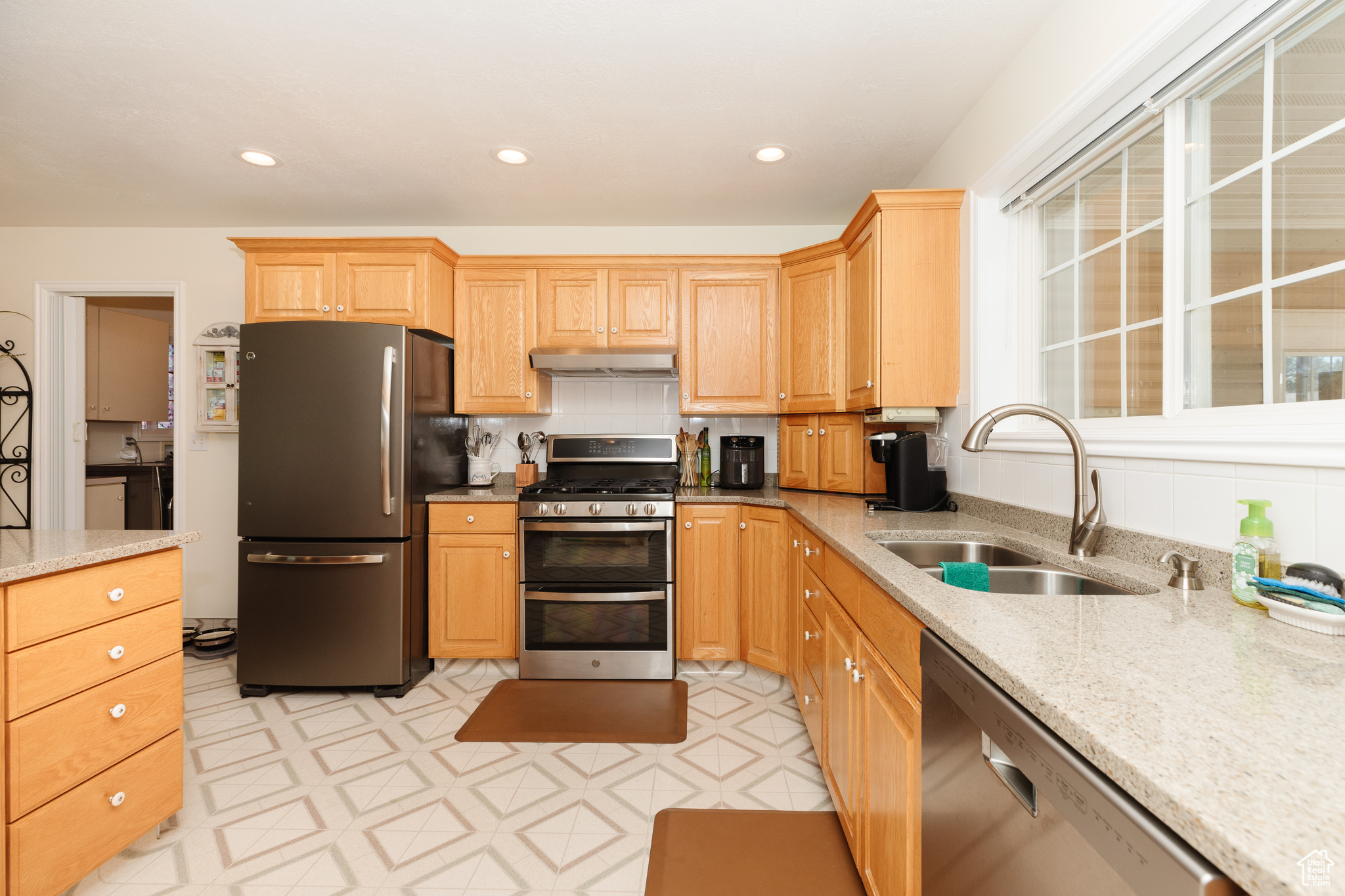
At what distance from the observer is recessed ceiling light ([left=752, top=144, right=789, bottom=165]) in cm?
249

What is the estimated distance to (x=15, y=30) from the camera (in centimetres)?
177

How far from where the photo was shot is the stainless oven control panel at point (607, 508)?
2777 mm

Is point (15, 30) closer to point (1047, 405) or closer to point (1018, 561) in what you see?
point (1018, 561)

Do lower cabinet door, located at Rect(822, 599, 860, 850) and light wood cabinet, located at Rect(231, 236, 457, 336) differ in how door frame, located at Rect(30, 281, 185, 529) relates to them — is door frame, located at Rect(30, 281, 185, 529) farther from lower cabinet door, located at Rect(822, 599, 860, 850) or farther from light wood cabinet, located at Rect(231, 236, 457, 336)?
lower cabinet door, located at Rect(822, 599, 860, 850)

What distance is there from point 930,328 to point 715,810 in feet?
6.19

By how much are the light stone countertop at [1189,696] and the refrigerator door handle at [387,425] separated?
2.13 metres

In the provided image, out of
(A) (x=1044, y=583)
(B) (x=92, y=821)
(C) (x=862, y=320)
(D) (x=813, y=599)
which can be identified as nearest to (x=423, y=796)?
(B) (x=92, y=821)

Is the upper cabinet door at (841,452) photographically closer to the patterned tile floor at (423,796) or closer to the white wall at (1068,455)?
the white wall at (1068,455)

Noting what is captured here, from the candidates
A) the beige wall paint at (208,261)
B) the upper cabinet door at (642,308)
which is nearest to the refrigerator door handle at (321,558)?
the beige wall paint at (208,261)

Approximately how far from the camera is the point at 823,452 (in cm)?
301

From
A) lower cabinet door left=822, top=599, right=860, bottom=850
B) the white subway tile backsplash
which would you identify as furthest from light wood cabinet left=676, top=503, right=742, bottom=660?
the white subway tile backsplash

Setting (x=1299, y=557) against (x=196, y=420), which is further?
(x=196, y=420)

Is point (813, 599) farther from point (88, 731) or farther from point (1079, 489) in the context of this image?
point (88, 731)

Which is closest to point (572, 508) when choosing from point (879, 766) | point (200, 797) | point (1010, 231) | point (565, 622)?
point (565, 622)
